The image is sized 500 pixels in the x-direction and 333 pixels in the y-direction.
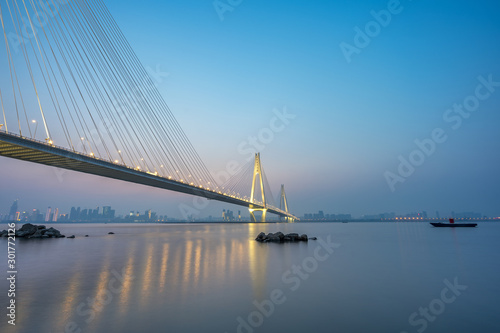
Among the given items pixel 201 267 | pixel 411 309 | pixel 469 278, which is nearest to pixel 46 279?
pixel 201 267

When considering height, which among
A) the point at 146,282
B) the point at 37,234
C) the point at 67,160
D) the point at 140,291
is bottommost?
the point at 37,234

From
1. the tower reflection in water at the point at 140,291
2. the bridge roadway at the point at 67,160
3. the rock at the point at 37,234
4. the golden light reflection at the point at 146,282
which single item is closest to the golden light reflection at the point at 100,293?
the tower reflection in water at the point at 140,291

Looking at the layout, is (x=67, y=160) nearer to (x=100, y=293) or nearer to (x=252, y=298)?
(x=100, y=293)

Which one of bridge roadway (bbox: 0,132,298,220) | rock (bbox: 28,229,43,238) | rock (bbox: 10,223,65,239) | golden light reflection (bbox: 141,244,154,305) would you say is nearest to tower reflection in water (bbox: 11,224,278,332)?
golden light reflection (bbox: 141,244,154,305)

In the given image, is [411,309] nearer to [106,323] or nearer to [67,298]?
[106,323]

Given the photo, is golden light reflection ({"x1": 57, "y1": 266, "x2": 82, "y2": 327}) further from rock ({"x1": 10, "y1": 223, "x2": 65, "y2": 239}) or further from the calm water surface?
rock ({"x1": 10, "y1": 223, "x2": 65, "y2": 239})

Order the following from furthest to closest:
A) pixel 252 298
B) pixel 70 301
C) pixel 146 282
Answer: pixel 146 282 → pixel 252 298 → pixel 70 301

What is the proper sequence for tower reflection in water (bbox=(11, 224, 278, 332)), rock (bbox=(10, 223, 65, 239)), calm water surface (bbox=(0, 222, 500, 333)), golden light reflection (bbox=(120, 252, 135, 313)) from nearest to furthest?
calm water surface (bbox=(0, 222, 500, 333)) < tower reflection in water (bbox=(11, 224, 278, 332)) < golden light reflection (bbox=(120, 252, 135, 313)) < rock (bbox=(10, 223, 65, 239))

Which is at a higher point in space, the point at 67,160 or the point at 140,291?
the point at 67,160

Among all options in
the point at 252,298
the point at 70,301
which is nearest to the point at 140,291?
the point at 70,301

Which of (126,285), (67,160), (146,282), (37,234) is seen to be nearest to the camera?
(126,285)

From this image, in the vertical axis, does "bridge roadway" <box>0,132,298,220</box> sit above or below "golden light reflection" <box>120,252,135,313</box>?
above
